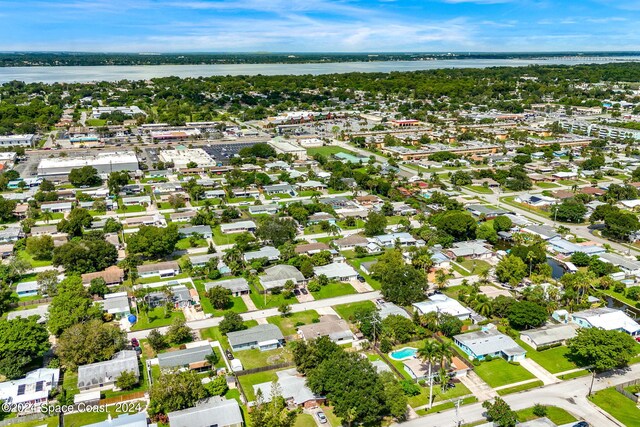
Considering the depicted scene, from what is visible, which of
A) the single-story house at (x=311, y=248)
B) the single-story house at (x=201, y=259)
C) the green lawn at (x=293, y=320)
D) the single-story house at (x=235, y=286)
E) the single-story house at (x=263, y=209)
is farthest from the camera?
the single-story house at (x=263, y=209)

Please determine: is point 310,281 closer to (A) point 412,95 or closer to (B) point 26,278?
(B) point 26,278

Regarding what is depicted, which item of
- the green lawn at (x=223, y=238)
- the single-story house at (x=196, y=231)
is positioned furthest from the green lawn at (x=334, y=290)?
the single-story house at (x=196, y=231)

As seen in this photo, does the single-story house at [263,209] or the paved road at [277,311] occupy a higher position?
the single-story house at [263,209]

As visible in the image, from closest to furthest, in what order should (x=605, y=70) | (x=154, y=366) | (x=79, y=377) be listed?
(x=79, y=377), (x=154, y=366), (x=605, y=70)

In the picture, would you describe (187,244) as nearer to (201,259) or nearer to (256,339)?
(201,259)

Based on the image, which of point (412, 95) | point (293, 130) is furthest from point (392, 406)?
point (412, 95)

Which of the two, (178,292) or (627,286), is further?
(627,286)

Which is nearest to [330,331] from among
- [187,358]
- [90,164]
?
[187,358]

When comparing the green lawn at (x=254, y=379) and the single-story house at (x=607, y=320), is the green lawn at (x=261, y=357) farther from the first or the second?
the single-story house at (x=607, y=320)
